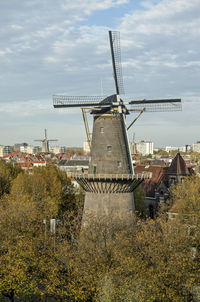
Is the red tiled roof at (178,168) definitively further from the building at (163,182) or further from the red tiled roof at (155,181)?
the red tiled roof at (155,181)

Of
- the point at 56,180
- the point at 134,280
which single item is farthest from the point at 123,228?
the point at 56,180

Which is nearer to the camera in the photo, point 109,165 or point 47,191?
point 109,165

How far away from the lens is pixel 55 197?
164 feet

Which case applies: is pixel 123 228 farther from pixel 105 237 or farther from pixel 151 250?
pixel 151 250

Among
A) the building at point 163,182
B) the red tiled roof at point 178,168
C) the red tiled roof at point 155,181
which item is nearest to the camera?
the building at point 163,182

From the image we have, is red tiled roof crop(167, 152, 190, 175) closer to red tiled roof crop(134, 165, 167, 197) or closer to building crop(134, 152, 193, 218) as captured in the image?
building crop(134, 152, 193, 218)

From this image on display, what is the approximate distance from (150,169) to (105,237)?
36.6 meters

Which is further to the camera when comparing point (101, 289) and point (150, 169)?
point (150, 169)

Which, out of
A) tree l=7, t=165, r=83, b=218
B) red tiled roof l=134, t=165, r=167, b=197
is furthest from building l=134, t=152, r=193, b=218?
tree l=7, t=165, r=83, b=218

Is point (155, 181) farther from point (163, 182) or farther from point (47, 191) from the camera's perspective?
point (47, 191)

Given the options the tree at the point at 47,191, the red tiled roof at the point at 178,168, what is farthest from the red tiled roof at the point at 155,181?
the tree at the point at 47,191

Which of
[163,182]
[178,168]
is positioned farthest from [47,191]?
[178,168]

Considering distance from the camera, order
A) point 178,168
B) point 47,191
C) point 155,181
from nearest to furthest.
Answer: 1. point 47,191
2. point 178,168
3. point 155,181

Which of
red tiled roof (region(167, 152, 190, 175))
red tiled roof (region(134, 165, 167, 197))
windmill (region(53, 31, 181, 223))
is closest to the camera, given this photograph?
windmill (region(53, 31, 181, 223))
